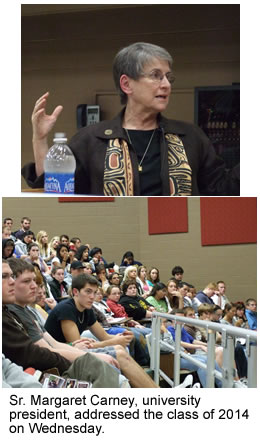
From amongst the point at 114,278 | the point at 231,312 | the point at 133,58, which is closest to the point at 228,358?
the point at 231,312

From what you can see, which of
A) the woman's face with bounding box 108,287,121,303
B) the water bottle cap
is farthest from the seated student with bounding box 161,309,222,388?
the water bottle cap

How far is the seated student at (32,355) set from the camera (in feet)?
9.69

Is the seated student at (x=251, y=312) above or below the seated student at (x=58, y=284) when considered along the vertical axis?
below

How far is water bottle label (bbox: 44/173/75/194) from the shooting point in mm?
2916

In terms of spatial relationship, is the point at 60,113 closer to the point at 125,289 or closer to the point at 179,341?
the point at 125,289

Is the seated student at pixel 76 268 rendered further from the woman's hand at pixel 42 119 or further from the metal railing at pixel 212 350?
the woman's hand at pixel 42 119

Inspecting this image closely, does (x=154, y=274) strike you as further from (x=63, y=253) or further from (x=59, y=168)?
(x=59, y=168)

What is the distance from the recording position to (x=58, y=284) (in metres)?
3.09

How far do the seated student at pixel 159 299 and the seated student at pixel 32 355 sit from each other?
0.31 m

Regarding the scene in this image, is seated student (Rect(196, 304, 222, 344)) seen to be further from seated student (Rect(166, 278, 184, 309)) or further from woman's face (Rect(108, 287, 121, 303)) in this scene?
woman's face (Rect(108, 287, 121, 303))

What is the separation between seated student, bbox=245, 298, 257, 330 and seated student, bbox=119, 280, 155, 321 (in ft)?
1.19

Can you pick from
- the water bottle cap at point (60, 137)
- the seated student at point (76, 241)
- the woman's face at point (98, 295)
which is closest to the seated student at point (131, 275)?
the woman's face at point (98, 295)

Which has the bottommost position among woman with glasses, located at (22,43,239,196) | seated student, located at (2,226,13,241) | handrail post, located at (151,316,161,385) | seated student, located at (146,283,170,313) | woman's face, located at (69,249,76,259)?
handrail post, located at (151,316,161,385)
